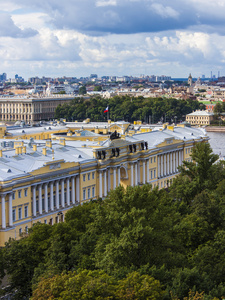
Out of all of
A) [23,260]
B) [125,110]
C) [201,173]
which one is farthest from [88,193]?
[125,110]

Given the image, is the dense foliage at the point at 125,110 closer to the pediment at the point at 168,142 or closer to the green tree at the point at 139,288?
the pediment at the point at 168,142

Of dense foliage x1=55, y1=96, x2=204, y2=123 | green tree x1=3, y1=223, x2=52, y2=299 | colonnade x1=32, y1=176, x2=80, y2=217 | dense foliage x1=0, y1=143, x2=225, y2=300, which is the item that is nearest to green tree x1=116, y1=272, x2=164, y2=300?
dense foliage x1=0, y1=143, x2=225, y2=300

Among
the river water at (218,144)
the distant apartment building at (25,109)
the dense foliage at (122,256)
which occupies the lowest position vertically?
the river water at (218,144)

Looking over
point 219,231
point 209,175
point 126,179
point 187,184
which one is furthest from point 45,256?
point 126,179

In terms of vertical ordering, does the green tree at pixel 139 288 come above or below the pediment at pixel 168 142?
below

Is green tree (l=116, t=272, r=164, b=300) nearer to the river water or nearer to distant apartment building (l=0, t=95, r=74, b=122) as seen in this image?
the river water

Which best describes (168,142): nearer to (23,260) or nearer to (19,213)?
(19,213)

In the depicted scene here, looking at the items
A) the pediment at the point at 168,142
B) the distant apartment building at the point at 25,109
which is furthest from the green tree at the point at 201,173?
the distant apartment building at the point at 25,109
